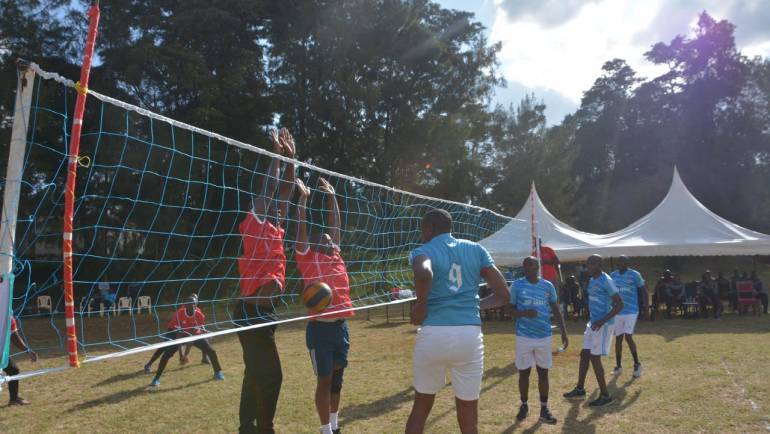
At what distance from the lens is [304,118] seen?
25.7 m

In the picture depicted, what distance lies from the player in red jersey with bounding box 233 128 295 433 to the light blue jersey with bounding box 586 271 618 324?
398cm

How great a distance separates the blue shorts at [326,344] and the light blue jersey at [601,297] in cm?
316

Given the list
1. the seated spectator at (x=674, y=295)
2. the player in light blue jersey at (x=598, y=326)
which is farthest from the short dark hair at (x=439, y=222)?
the seated spectator at (x=674, y=295)

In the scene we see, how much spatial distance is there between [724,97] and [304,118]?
94.3ft

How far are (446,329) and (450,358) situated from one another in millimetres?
189

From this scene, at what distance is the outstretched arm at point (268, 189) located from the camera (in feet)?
13.8

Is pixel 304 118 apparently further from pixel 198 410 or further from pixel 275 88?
pixel 198 410

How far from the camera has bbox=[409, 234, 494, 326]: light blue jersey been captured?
11.9 feet

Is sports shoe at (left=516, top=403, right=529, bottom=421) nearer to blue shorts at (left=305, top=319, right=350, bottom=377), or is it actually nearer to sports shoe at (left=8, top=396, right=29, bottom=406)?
blue shorts at (left=305, top=319, right=350, bottom=377)

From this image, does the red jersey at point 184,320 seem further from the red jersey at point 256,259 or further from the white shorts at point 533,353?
the white shorts at point 533,353

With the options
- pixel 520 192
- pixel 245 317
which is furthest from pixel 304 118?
pixel 245 317

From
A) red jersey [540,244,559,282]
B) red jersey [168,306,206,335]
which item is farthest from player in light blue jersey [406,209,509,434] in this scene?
red jersey [540,244,559,282]

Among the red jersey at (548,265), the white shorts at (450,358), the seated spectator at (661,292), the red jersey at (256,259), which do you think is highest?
the red jersey at (256,259)

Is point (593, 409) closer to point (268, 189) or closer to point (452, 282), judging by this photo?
point (452, 282)
